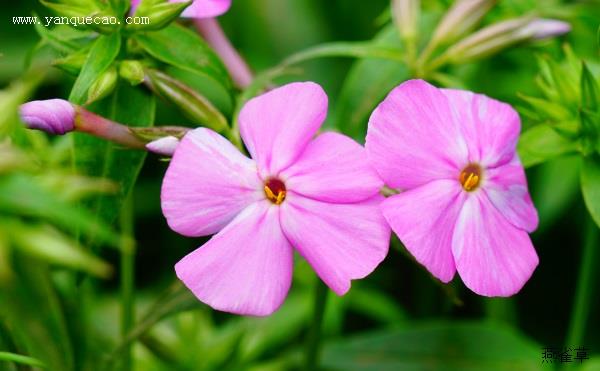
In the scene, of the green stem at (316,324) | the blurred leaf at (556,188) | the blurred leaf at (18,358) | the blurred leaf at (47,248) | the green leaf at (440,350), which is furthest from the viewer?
the blurred leaf at (556,188)

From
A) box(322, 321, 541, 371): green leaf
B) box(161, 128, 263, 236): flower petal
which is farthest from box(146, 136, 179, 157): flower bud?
box(322, 321, 541, 371): green leaf

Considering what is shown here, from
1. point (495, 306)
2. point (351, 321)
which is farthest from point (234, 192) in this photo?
point (351, 321)

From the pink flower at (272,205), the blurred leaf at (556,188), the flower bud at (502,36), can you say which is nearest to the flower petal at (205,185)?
the pink flower at (272,205)

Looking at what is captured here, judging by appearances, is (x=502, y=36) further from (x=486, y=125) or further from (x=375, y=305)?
(x=375, y=305)

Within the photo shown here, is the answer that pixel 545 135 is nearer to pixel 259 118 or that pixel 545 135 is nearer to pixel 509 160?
pixel 509 160

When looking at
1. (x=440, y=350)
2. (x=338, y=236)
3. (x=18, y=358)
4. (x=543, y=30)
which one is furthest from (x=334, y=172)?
(x=440, y=350)

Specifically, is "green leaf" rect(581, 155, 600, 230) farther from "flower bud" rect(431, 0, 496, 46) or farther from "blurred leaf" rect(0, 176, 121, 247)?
"blurred leaf" rect(0, 176, 121, 247)

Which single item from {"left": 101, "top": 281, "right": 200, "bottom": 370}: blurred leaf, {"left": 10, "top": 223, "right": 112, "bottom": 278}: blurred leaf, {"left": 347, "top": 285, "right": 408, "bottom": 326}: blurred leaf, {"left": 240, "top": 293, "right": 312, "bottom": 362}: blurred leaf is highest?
{"left": 10, "top": 223, "right": 112, "bottom": 278}: blurred leaf

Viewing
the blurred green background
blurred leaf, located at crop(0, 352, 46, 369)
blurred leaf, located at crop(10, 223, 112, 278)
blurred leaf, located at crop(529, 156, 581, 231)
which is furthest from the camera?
blurred leaf, located at crop(529, 156, 581, 231)

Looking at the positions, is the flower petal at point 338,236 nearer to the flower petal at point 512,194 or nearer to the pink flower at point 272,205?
the pink flower at point 272,205
